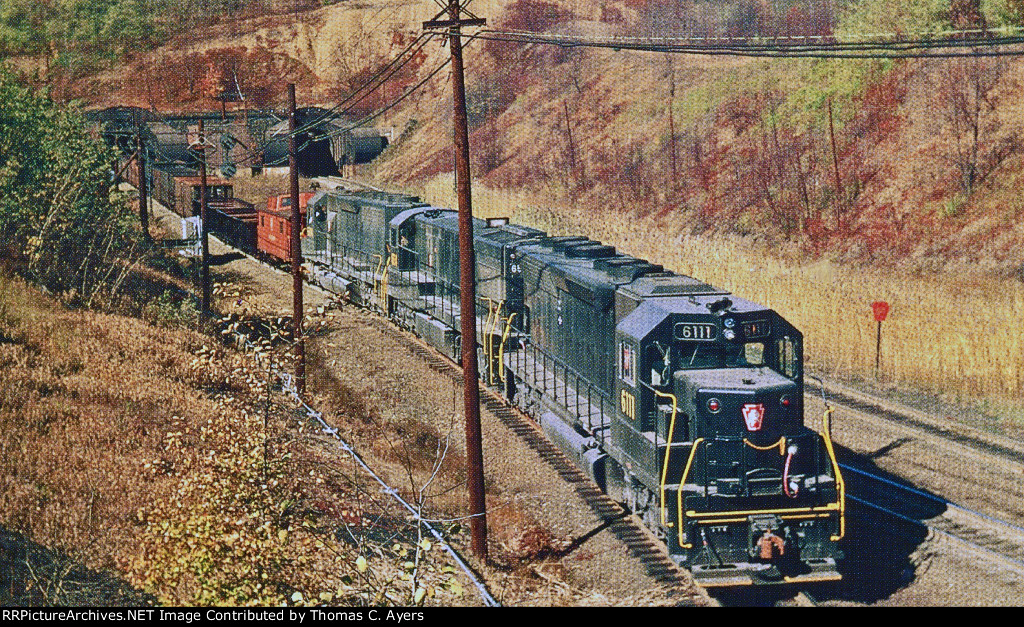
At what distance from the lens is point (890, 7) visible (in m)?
45.5

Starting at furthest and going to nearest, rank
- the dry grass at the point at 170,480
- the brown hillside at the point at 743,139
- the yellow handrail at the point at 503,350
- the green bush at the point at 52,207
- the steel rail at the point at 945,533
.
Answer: the brown hillside at the point at 743,139
the green bush at the point at 52,207
the yellow handrail at the point at 503,350
the steel rail at the point at 945,533
the dry grass at the point at 170,480

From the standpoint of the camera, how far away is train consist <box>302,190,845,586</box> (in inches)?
573

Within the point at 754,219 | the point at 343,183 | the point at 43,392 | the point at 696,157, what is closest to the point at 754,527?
the point at 43,392

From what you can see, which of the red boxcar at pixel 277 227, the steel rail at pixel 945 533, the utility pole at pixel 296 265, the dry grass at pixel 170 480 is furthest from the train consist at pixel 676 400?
the red boxcar at pixel 277 227

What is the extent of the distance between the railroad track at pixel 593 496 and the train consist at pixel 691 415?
36 centimetres

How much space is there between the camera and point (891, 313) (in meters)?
30.2

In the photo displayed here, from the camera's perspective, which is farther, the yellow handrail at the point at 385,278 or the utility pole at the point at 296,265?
the yellow handrail at the point at 385,278

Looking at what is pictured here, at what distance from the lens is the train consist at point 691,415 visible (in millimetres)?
14547

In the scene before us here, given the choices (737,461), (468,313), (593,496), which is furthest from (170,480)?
(737,461)

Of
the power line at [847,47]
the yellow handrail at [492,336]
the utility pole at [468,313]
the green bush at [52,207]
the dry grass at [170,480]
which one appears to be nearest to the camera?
the dry grass at [170,480]

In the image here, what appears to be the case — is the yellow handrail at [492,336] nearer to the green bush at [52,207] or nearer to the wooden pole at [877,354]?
the wooden pole at [877,354]

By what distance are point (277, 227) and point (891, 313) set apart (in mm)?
23933

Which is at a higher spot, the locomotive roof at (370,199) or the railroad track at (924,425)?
the locomotive roof at (370,199)
